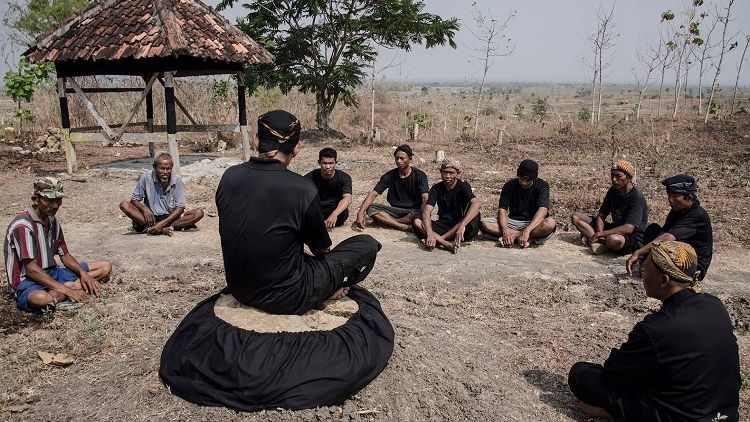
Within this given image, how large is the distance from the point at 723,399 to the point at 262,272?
8.28ft

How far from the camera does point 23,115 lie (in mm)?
15680

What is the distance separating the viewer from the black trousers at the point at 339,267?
3.33m

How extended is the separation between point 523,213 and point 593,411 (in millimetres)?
3762

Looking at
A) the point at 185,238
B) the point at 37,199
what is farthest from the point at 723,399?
the point at 185,238

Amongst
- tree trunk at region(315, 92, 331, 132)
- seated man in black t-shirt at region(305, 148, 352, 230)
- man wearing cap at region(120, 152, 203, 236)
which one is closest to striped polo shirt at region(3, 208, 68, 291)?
man wearing cap at region(120, 152, 203, 236)

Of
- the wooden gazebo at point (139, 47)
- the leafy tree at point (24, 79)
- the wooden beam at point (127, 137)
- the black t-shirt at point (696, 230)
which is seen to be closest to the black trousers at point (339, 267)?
the black t-shirt at point (696, 230)

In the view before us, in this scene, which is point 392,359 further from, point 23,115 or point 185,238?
point 23,115

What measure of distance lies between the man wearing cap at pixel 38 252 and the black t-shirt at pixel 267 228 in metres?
1.89

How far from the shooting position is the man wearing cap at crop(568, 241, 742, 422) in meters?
2.63

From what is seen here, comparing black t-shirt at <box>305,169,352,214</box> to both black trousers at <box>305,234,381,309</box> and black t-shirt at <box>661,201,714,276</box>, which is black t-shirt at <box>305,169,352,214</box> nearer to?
black trousers at <box>305,234,381,309</box>

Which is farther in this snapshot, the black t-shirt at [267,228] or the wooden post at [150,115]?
the wooden post at [150,115]

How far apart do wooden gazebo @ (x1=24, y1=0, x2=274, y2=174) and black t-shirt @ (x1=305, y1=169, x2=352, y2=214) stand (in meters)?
4.10

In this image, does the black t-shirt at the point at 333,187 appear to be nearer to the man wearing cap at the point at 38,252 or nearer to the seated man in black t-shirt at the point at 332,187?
the seated man in black t-shirt at the point at 332,187

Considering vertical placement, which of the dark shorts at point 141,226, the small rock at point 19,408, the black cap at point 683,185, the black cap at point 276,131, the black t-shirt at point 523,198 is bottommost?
the small rock at point 19,408
